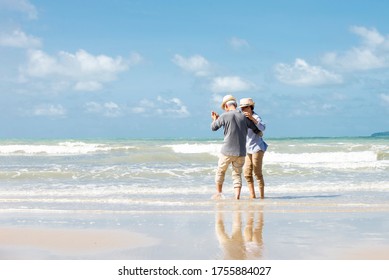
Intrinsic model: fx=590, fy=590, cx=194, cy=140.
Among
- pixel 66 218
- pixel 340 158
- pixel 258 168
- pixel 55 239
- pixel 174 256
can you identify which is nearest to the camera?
pixel 174 256

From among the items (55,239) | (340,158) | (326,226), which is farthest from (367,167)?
(55,239)

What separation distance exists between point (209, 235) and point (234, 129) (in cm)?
352

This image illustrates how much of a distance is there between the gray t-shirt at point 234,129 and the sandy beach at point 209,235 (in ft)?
4.16

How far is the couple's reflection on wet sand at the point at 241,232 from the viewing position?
594cm

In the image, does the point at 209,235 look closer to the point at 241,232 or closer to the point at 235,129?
the point at 241,232

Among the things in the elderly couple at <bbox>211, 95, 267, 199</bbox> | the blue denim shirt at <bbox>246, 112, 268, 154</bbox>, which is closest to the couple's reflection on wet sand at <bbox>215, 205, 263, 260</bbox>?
the elderly couple at <bbox>211, 95, 267, 199</bbox>

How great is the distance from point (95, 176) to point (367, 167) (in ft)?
30.2

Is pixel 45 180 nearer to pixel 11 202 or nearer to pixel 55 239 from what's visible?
pixel 11 202

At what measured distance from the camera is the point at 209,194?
11898 millimetres

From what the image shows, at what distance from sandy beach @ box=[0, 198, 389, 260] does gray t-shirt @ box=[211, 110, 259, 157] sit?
1.27m

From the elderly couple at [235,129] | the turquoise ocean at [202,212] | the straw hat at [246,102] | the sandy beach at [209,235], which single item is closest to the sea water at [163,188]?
the turquoise ocean at [202,212]

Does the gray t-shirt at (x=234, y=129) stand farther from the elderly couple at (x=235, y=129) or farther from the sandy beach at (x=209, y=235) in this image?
the sandy beach at (x=209, y=235)

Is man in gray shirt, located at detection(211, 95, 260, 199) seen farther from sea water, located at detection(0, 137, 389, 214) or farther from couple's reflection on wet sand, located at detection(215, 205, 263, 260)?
couple's reflection on wet sand, located at detection(215, 205, 263, 260)

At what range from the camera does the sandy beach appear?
598 centimetres
